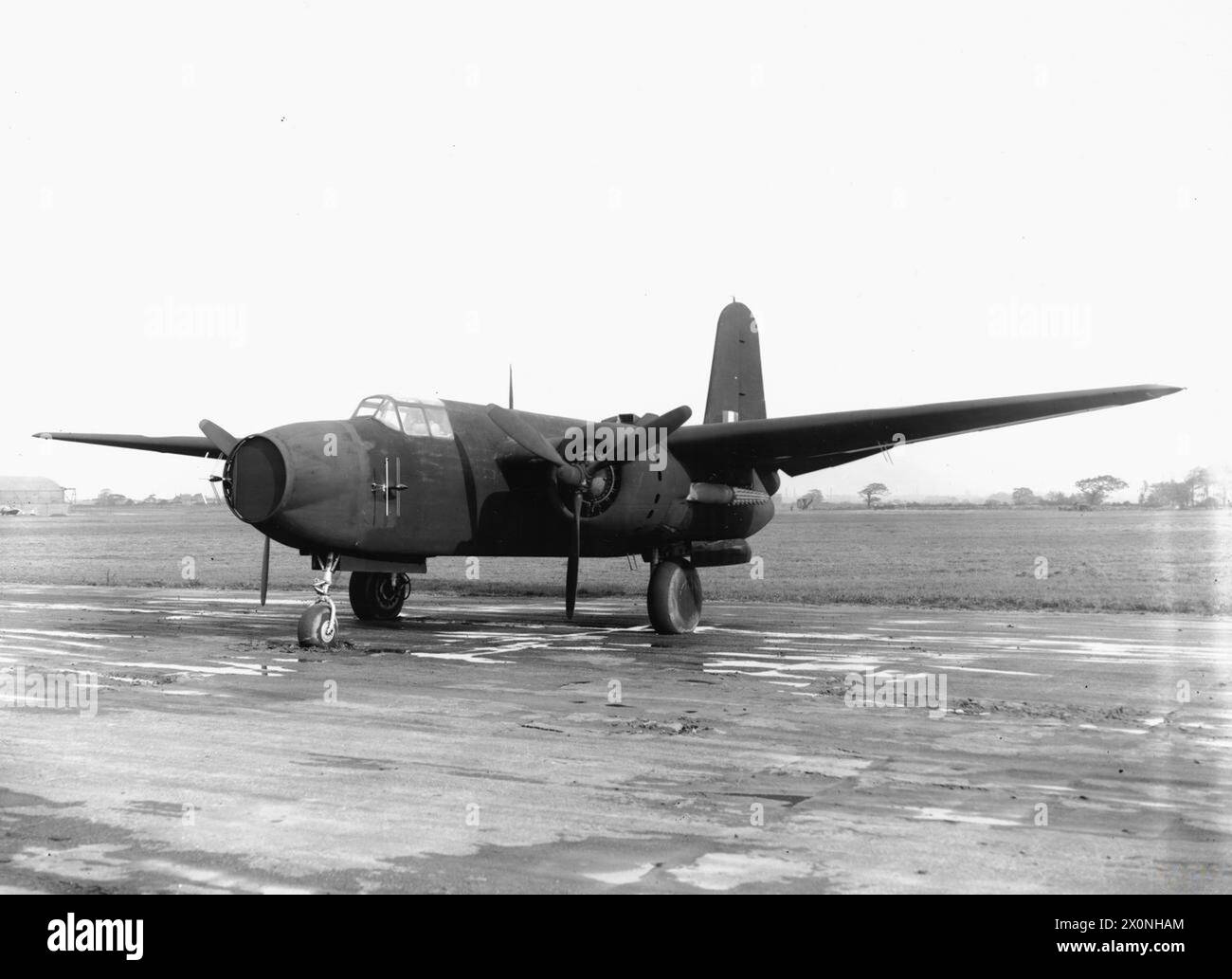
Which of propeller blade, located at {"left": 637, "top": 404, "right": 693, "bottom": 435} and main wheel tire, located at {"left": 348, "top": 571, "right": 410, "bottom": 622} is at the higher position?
propeller blade, located at {"left": 637, "top": 404, "right": 693, "bottom": 435}

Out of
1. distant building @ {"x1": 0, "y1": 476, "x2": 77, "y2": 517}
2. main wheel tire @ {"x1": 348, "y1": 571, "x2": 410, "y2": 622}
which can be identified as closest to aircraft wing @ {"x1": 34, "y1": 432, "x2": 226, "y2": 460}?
main wheel tire @ {"x1": 348, "y1": 571, "x2": 410, "y2": 622}

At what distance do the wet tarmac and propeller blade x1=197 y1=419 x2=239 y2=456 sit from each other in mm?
2923

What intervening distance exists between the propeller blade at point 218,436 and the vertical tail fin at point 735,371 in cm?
1108

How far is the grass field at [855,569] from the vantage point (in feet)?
101

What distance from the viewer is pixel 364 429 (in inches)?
695

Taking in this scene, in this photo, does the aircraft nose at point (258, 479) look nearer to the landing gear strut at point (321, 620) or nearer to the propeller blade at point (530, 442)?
the landing gear strut at point (321, 620)

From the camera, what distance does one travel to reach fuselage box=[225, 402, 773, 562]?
53.0 feet

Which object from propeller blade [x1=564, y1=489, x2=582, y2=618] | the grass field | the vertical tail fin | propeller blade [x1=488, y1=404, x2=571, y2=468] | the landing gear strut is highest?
the vertical tail fin

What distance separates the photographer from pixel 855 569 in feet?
143

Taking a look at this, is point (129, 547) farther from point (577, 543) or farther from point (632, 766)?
point (632, 766)

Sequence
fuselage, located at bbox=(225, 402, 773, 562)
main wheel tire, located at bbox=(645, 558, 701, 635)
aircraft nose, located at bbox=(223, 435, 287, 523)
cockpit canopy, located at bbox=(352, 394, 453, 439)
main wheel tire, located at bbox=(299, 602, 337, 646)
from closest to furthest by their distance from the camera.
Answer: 1. aircraft nose, located at bbox=(223, 435, 287, 523)
2. fuselage, located at bbox=(225, 402, 773, 562)
3. main wheel tire, located at bbox=(299, 602, 337, 646)
4. cockpit canopy, located at bbox=(352, 394, 453, 439)
5. main wheel tire, located at bbox=(645, 558, 701, 635)

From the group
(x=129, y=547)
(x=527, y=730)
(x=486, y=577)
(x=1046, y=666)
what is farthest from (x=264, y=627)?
(x=129, y=547)

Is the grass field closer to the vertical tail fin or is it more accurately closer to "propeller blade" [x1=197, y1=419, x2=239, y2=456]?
the vertical tail fin

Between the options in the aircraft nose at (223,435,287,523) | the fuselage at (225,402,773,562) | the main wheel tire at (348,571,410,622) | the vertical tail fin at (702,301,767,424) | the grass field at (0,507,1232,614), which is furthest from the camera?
the grass field at (0,507,1232,614)
